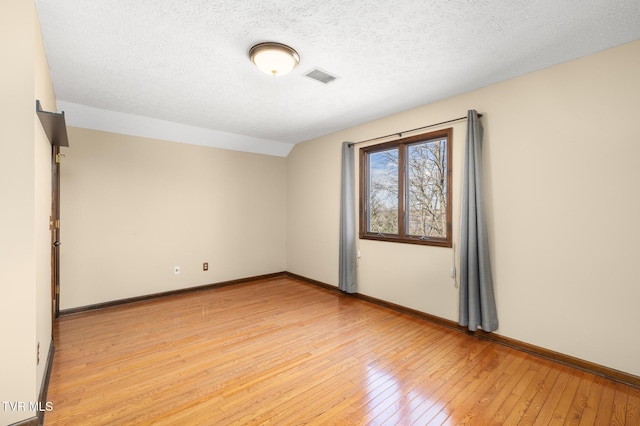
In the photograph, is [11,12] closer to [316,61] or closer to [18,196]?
[18,196]

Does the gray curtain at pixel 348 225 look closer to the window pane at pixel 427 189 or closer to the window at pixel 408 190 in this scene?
the window at pixel 408 190

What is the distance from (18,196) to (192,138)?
288 centimetres

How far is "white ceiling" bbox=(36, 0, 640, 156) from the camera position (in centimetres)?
172

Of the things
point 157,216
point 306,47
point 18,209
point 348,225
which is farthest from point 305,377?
point 157,216

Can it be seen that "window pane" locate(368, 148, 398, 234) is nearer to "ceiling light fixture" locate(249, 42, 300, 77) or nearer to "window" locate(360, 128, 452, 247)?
"window" locate(360, 128, 452, 247)

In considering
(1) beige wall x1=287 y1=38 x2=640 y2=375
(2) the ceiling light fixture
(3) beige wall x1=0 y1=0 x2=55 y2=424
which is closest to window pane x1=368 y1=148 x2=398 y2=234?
(1) beige wall x1=287 y1=38 x2=640 y2=375

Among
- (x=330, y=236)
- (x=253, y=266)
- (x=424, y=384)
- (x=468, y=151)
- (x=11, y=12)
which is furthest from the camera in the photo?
(x=253, y=266)

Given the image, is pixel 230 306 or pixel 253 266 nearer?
pixel 230 306

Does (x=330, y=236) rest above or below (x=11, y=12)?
below

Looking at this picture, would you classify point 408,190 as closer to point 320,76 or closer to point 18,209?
point 320,76

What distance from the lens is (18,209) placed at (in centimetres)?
154

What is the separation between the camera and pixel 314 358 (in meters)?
2.42

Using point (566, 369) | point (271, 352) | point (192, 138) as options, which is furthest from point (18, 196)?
point (566, 369)

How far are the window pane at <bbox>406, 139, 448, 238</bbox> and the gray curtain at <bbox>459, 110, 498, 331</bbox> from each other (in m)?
0.36
